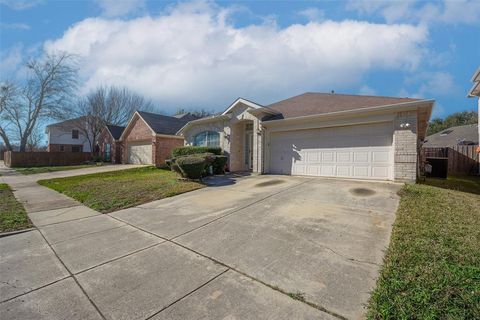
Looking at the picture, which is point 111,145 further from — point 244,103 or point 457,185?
point 457,185

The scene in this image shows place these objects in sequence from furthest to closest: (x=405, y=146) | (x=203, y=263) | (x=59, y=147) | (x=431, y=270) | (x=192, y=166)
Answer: (x=59, y=147) → (x=192, y=166) → (x=405, y=146) → (x=203, y=263) → (x=431, y=270)

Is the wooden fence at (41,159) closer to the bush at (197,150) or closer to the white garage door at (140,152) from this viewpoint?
the white garage door at (140,152)

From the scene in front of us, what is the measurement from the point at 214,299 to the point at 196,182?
757 cm

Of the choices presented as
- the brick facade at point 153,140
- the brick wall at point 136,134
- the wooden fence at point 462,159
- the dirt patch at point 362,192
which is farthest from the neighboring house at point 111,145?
the wooden fence at point 462,159

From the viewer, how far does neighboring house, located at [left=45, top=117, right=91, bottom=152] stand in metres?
34.1

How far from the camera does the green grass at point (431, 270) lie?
2.14 metres

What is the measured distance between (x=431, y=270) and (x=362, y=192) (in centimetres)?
436

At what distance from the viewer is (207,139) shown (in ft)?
49.3

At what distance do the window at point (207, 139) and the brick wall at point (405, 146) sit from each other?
9377 mm

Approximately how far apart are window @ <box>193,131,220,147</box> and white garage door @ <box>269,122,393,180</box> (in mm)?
4081

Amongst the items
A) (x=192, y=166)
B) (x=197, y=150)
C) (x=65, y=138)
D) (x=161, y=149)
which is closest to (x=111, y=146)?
(x=161, y=149)

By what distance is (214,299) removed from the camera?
246 cm

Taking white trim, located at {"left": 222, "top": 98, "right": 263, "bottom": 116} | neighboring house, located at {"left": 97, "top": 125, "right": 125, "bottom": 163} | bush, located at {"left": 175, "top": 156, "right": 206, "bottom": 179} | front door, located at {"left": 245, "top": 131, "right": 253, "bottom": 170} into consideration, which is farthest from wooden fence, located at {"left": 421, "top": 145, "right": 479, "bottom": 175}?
neighboring house, located at {"left": 97, "top": 125, "right": 125, "bottom": 163}

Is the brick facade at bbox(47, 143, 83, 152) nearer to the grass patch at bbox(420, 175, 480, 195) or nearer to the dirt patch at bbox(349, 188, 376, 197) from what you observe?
the dirt patch at bbox(349, 188, 376, 197)
